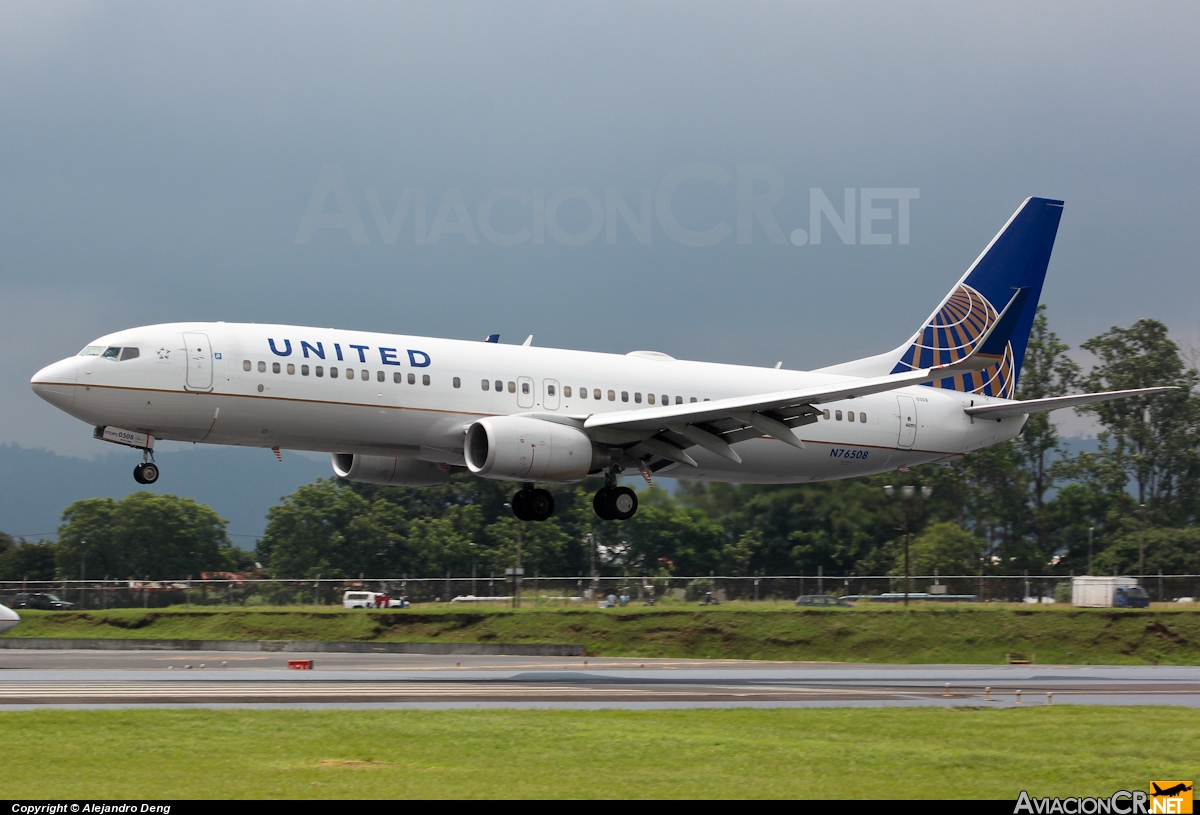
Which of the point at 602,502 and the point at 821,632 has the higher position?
the point at 602,502

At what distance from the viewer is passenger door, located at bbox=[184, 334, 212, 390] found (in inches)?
1224

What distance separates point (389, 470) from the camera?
127 feet

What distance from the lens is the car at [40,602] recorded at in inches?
2442

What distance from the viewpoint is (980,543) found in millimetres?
94938

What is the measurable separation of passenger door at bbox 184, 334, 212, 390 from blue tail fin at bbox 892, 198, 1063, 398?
22.8 m

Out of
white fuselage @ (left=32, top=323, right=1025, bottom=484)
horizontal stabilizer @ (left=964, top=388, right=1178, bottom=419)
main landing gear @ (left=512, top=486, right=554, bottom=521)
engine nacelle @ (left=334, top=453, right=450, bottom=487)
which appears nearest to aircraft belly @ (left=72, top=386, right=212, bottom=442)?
white fuselage @ (left=32, top=323, right=1025, bottom=484)

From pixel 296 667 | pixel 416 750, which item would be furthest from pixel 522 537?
pixel 416 750

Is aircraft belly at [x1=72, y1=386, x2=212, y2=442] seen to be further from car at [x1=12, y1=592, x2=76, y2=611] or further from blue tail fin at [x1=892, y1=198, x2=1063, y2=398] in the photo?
car at [x1=12, y1=592, x2=76, y2=611]

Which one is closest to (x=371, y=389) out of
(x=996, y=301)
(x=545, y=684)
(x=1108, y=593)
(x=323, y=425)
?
(x=323, y=425)

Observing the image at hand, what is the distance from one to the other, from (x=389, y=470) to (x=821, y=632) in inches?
826

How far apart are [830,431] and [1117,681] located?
10.7 meters

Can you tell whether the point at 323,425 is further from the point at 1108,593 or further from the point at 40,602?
the point at 1108,593

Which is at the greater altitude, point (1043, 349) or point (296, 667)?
point (1043, 349)

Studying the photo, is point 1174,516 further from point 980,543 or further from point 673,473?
point 673,473
